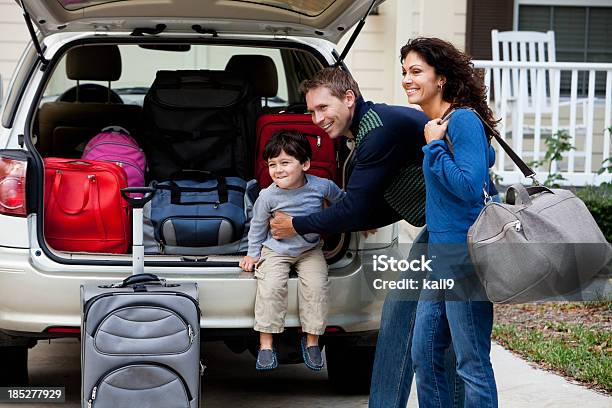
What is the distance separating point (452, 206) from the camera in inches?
148

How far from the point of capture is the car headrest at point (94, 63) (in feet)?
18.8

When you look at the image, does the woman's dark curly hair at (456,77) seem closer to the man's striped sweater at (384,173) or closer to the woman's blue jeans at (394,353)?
the man's striped sweater at (384,173)

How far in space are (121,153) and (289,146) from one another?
2.93 ft

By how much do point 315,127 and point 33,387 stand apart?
174 cm

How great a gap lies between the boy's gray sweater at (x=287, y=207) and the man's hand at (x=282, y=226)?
4cm

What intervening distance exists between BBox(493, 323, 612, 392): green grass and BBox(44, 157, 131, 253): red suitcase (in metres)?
2.35

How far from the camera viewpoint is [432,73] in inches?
153

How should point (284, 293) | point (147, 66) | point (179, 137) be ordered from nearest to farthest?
point (284, 293) → point (179, 137) → point (147, 66)

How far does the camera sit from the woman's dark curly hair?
387 centimetres

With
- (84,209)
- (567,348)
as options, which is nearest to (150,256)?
(84,209)

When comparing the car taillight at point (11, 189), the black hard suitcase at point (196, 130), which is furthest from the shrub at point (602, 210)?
the car taillight at point (11, 189)

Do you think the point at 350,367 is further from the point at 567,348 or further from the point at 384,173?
the point at 567,348

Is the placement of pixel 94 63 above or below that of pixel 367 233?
above

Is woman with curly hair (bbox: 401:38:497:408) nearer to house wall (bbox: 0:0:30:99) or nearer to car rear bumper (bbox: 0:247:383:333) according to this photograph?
car rear bumper (bbox: 0:247:383:333)
